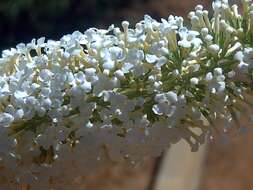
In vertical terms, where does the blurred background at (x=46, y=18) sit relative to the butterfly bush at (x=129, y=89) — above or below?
above

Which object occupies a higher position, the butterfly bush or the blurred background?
the blurred background

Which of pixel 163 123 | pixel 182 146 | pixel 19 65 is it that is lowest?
pixel 163 123

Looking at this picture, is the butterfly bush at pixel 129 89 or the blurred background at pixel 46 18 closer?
the butterfly bush at pixel 129 89

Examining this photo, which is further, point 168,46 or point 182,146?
point 182,146

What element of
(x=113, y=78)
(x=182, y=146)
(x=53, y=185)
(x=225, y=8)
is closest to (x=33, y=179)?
(x=53, y=185)

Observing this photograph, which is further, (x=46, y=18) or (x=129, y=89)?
(x=46, y=18)

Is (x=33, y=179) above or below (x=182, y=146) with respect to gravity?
below

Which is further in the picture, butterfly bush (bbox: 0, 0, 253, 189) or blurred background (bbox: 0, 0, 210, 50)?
blurred background (bbox: 0, 0, 210, 50)

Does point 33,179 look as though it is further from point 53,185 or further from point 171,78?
point 171,78
